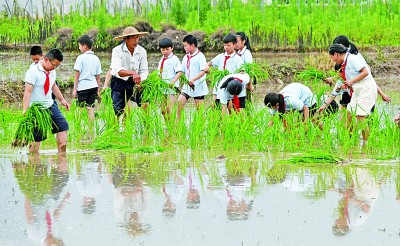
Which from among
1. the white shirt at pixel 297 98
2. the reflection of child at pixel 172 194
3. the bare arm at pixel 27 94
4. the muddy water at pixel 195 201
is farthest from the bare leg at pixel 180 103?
the reflection of child at pixel 172 194

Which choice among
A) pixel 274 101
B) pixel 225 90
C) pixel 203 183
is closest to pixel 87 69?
pixel 225 90

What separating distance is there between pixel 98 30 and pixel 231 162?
669 inches

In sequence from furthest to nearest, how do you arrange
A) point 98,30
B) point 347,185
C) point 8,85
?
point 98,30 < point 8,85 < point 347,185

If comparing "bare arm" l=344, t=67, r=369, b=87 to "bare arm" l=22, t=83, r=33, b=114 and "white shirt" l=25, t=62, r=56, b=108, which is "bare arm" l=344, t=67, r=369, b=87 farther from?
"bare arm" l=22, t=83, r=33, b=114

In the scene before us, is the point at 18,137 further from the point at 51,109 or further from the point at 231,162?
the point at 231,162

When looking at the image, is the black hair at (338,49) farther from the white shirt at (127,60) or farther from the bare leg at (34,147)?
the bare leg at (34,147)

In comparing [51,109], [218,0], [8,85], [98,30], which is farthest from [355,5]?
[51,109]

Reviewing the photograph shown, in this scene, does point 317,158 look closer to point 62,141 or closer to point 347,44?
point 347,44

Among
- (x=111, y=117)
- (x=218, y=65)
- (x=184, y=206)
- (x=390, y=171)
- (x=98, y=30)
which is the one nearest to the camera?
(x=184, y=206)

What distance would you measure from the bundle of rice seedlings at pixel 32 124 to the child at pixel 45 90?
0.29 feet

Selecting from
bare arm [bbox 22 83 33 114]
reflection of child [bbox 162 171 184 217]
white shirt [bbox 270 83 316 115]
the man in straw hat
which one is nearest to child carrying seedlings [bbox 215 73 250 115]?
white shirt [bbox 270 83 316 115]

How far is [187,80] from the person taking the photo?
12.1 m

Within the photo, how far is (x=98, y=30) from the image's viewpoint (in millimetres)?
25641

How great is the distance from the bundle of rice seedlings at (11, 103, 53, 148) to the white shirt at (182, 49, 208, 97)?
10.2 feet
